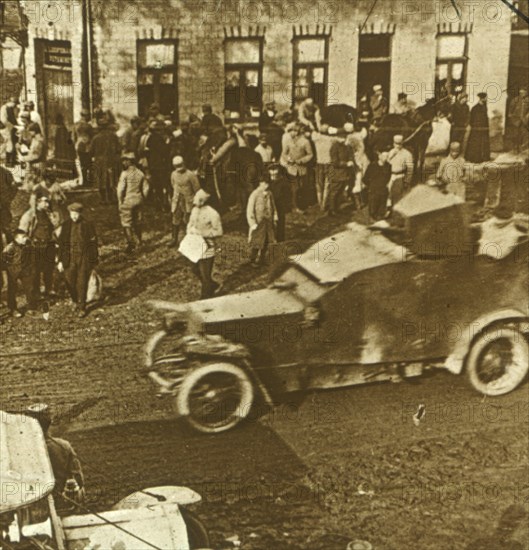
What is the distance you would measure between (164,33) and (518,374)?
3.12 meters

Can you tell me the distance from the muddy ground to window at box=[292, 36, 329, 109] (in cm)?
74

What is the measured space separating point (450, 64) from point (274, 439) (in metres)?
2.58

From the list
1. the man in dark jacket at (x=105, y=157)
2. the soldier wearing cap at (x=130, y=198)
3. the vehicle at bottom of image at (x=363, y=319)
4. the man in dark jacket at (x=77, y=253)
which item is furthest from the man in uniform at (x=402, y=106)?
the man in dark jacket at (x=77, y=253)

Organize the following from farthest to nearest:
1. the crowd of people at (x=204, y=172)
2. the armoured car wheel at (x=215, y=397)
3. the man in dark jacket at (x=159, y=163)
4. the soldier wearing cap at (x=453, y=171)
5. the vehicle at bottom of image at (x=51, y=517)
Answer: the soldier wearing cap at (x=453, y=171) < the armoured car wheel at (x=215, y=397) < the man in dark jacket at (x=159, y=163) < the crowd of people at (x=204, y=172) < the vehicle at bottom of image at (x=51, y=517)

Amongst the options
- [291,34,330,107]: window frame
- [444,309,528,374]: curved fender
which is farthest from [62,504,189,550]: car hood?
[291,34,330,107]: window frame

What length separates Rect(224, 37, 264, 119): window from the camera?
536 centimetres

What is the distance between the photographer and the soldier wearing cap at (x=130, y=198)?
17.2 feet

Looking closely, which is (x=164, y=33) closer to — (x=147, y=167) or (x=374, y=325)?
(x=147, y=167)

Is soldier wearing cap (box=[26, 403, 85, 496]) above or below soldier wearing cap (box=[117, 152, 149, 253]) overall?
below

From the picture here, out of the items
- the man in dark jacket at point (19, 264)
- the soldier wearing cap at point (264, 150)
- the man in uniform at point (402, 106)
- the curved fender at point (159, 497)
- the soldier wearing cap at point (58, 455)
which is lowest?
the curved fender at point (159, 497)

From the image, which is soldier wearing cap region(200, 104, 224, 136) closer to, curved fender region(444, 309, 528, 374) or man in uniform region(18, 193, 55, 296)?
man in uniform region(18, 193, 55, 296)

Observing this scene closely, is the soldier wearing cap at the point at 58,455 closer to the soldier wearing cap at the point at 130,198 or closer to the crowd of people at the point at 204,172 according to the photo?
the crowd of people at the point at 204,172

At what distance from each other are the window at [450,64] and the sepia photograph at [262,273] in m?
0.02

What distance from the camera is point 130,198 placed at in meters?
5.27
